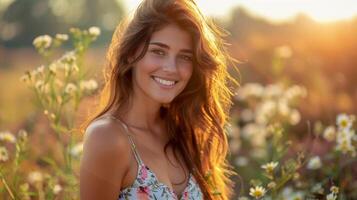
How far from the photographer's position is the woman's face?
11.4 ft

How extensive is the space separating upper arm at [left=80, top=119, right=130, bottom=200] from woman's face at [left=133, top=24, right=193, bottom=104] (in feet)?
1.15

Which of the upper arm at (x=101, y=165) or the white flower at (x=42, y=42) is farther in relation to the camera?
the white flower at (x=42, y=42)

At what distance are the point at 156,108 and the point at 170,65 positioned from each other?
0.35m

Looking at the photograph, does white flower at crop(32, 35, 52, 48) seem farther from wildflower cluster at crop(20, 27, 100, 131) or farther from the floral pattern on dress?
the floral pattern on dress

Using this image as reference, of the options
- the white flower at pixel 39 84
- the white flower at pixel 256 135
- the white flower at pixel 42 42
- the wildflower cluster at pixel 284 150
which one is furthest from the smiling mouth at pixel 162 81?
the white flower at pixel 256 135

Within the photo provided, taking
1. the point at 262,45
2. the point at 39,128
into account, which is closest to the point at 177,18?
the point at 39,128

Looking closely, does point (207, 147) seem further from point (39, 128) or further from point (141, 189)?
point (39, 128)

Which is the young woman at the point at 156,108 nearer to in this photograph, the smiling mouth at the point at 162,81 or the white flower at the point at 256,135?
the smiling mouth at the point at 162,81

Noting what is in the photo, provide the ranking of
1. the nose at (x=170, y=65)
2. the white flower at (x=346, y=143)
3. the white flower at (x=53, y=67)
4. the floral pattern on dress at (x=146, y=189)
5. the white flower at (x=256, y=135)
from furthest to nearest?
the white flower at (x=256, y=135)
the white flower at (x=346, y=143)
the white flower at (x=53, y=67)
the nose at (x=170, y=65)
the floral pattern on dress at (x=146, y=189)

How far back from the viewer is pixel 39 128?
26.2 feet

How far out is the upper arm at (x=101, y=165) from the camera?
3188 millimetres

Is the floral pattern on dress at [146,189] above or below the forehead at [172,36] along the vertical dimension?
below

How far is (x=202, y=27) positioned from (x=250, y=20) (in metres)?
20.4

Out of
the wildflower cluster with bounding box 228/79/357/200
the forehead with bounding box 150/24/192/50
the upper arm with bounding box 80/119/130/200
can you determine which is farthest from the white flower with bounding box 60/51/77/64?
the wildflower cluster with bounding box 228/79/357/200
